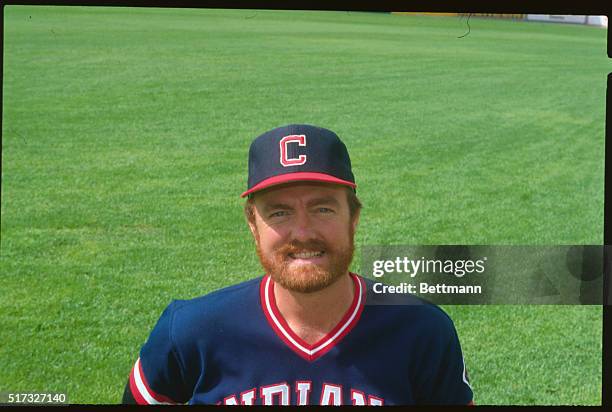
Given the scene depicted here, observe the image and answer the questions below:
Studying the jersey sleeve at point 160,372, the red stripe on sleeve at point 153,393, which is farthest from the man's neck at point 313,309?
the red stripe on sleeve at point 153,393

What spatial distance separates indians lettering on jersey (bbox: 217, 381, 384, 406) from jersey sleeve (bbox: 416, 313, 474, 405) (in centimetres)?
17

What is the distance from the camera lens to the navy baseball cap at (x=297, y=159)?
2.31 meters

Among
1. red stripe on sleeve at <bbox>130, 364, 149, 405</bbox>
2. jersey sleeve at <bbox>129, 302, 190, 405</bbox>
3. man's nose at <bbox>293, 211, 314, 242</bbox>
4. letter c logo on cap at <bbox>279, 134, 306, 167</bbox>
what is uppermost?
letter c logo on cap at <bbox>279, 134, 306, 167</bbox>

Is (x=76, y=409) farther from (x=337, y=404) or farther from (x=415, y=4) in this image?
(x=415, y=4)

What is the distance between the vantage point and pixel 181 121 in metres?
4.05

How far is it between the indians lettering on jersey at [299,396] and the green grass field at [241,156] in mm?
757

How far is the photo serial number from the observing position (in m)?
2.83

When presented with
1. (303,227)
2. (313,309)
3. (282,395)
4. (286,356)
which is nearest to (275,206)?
(303,227)

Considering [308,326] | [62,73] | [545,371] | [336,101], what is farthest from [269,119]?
[545,371]

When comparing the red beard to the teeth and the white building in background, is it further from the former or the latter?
the white building in background

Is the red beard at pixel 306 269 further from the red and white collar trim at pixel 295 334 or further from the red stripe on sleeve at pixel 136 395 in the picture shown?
the red stripe on sleeve at pixel 136 395

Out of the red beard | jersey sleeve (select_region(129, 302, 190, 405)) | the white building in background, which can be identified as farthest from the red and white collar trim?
the white building in background

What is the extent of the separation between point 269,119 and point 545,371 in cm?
181

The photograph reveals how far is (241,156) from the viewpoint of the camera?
3.78 metres
